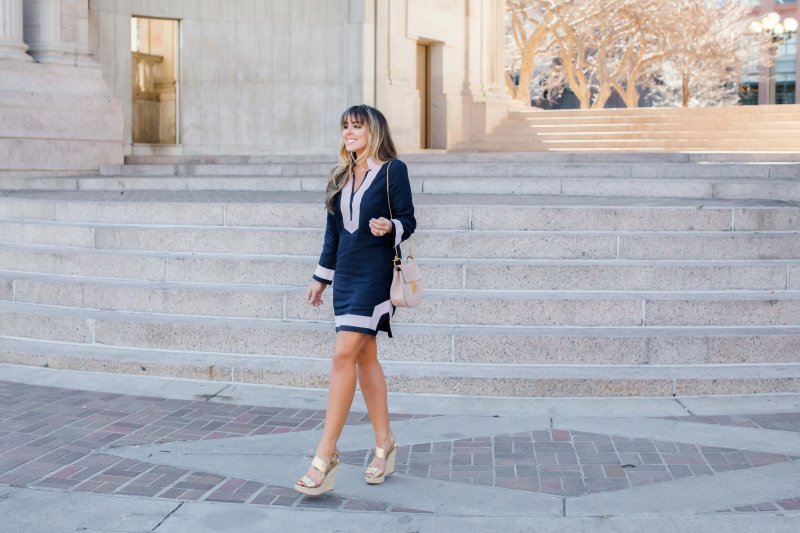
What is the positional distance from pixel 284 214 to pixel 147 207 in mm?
1547

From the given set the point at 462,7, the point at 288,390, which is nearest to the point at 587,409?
the point at 288,390

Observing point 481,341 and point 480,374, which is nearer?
point 480,374

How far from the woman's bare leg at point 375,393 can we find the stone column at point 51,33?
1317 cm

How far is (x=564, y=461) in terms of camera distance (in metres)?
5.60

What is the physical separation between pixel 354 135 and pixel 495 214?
189 inches

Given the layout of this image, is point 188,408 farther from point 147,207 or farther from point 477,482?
point 147,207

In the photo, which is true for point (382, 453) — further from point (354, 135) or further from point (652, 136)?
point (652, 136)

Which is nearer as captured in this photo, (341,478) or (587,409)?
(341,478)

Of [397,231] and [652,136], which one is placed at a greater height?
[652,136]

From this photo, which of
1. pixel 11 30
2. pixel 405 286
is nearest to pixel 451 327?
pixel 405 286

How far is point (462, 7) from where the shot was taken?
2547 cm

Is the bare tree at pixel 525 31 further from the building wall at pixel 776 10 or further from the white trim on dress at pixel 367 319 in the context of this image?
the building wall at pixel 776 10

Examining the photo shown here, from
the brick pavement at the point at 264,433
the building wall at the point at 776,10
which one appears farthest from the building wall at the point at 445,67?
the building wall at the point at 776,10

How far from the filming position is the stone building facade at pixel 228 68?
663 inches
